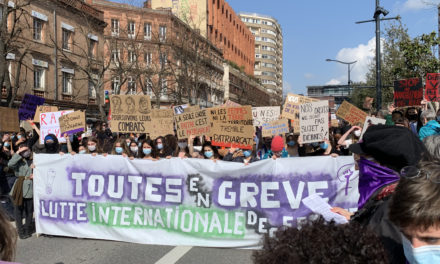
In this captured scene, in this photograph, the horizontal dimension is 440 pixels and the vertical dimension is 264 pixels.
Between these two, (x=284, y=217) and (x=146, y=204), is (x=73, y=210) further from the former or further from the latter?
(x=284, y=217)

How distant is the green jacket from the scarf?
19.5 feet

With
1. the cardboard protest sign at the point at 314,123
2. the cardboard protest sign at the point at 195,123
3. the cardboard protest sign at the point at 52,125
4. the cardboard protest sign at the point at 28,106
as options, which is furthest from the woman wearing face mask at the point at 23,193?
the cardboard protest sign at the point at 28,106

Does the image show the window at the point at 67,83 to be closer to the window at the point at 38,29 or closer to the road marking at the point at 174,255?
the window at the point at 38,29

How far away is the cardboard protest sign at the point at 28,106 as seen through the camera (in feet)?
40.1

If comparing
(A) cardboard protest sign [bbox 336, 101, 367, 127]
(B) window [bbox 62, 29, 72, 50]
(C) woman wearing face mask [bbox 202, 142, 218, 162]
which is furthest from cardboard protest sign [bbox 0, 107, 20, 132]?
(B) window [bbox 62, 29, 72, 50]

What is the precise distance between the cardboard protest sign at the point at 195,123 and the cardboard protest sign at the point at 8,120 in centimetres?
556

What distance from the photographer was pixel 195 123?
7.91m

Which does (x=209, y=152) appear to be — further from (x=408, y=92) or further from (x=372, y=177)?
(x=408, y=92)

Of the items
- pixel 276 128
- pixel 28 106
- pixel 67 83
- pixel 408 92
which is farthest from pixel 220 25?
pixel 276 128

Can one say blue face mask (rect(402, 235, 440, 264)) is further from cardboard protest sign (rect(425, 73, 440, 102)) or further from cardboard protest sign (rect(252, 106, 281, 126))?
cardboard protest sign (rect(252, 106, 281, 126))

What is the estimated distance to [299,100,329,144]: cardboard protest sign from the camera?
309 inches

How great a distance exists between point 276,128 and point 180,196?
4.81m

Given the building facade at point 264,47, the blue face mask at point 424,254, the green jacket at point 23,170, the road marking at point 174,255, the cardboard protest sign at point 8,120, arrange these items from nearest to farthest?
the blue face mask at point 424,254
the road marking at point 174,255
the green jacket at point 23,170
the cardboard protest sign at point 8,120
the building facade at point 264,47

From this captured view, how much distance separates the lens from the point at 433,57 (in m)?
16.2
